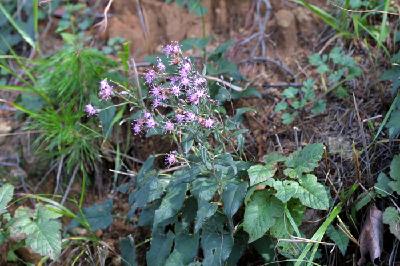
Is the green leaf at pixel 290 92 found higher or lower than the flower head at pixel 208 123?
lower

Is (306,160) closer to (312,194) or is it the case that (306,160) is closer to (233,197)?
(312,194)

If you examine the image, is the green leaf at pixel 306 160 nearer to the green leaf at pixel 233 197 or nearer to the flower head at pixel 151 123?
the green leaf at pixel 233 197

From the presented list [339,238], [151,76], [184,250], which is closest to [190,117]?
[151,76]

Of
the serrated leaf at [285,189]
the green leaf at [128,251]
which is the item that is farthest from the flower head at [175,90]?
the green leaf at [128,251]

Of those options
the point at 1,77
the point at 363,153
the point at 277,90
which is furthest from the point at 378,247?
the point at 1,77

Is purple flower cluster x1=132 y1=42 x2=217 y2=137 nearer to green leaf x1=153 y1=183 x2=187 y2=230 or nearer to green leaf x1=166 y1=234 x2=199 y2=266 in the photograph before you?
green leaf x1=153 y1=183 x2=187 y2=230

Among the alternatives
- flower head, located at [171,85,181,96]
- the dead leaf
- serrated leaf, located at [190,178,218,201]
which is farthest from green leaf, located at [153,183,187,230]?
the dead leaf
